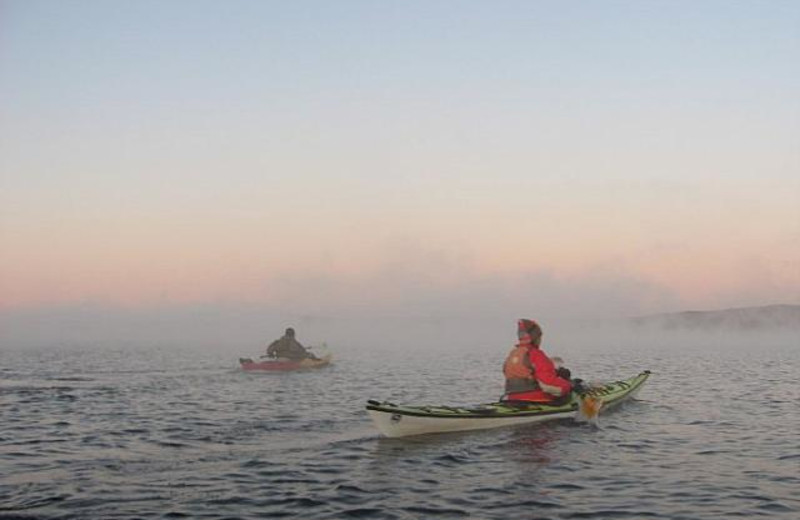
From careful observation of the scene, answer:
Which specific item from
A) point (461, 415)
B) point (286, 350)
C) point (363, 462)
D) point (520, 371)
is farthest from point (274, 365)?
point (363, 462)

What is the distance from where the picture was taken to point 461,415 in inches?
748

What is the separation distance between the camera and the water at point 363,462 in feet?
39.3

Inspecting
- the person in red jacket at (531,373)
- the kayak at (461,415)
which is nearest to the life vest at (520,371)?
the person in red jacket at (531,373)

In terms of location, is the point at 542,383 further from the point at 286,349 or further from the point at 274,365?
the point at 286,349

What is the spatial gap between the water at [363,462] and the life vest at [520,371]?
4.23 ft

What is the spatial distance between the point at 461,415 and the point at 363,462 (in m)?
4.16

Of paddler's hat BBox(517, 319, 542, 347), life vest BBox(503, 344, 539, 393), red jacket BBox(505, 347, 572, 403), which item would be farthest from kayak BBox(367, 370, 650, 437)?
paddler's hat BBox(517, 319, 542, 347)

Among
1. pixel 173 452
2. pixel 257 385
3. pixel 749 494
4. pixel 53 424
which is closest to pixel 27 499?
pixel 173 452

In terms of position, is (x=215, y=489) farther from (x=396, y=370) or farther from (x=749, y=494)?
(x=396, y=370)

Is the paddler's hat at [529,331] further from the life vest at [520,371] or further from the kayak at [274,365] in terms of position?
the kayak at [274,365]

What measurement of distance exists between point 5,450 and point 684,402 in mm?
23863

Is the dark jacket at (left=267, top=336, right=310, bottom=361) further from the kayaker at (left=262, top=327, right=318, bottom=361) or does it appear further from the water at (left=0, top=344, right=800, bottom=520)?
the water at (left=0, top=344, right=800, bottom=520)

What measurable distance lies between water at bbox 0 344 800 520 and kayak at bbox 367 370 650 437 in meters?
0.33

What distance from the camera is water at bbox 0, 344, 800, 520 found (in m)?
12.0
